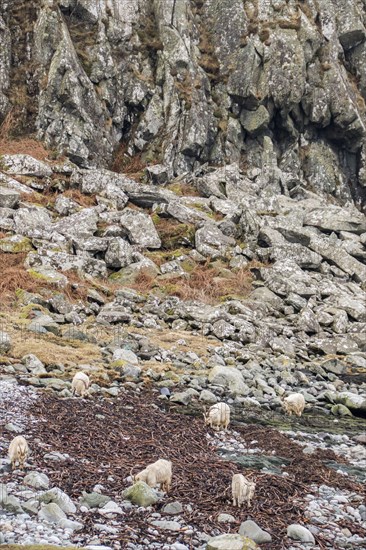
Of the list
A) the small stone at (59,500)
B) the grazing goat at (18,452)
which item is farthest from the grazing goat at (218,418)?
the small stone at (59,500)

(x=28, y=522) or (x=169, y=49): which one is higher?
(x=169, y=49)

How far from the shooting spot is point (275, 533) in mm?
6301

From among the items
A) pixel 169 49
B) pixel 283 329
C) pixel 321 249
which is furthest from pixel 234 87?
pixel 283 329

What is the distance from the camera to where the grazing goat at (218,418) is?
10.7 metres

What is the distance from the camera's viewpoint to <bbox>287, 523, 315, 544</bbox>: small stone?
6191mm

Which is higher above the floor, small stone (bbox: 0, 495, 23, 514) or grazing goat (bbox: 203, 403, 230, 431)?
small stone (bbox: 0, 495, 23, 514)

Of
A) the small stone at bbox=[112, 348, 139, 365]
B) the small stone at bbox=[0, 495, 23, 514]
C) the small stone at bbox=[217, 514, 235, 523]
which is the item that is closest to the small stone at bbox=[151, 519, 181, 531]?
the small stone at bbox=[217, 514, 235, 523]

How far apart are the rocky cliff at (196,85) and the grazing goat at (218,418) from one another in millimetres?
27910

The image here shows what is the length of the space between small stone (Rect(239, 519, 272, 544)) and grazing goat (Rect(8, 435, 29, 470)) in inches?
112

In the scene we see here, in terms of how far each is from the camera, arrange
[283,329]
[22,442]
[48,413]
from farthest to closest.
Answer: [283,329] < [48,413] < [22,442]

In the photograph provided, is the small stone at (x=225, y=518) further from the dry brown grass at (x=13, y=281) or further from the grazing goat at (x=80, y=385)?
the dry brown grass at (x=13, y=281)

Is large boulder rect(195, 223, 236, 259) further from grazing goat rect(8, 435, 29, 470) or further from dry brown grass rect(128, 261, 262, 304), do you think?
grazing goat rect(8, 435, 29, 470)

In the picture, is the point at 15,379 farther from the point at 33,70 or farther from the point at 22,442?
the point at 33,70

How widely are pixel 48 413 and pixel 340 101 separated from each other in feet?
138
